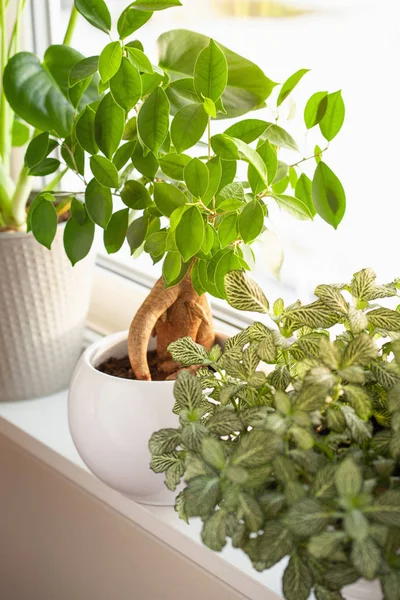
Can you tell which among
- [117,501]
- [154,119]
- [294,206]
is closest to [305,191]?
[294,206]

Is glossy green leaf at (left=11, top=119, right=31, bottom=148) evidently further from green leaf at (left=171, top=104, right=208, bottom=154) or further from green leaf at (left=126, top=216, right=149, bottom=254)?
green leaf at (left=171, top=104, right=208, bottom=154)

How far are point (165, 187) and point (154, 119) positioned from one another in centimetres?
6

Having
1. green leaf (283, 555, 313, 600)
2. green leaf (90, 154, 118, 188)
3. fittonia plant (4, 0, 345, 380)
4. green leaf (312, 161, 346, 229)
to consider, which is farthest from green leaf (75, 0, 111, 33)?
green leaf (283, 555, 313, 600)

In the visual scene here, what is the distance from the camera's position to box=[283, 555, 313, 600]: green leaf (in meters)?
0.42

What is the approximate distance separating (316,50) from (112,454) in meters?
0.52

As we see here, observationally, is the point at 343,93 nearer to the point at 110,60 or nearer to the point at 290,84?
the point at 290,84

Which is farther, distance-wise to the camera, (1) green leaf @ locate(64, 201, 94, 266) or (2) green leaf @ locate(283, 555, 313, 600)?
(1) green leaf @ locate(64, 201, 94, 266)

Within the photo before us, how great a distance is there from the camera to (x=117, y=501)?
0.81 meters

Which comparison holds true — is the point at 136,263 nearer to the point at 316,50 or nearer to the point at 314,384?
the point at 316,50

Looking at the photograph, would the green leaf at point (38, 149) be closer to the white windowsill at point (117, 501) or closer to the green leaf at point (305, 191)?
the green leaf at point (305, 191)

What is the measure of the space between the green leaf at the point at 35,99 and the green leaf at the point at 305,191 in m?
0.25

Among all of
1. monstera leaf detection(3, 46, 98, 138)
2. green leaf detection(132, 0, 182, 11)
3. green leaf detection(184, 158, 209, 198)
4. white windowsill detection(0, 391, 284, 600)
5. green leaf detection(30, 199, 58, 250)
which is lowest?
white windowsill detection(0, 391, 284, 600)

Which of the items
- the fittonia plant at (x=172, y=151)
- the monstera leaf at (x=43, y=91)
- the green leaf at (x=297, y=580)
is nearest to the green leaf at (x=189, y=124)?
the fittonia plant at (x=172, y=151)

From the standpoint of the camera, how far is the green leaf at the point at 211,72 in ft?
1.80
